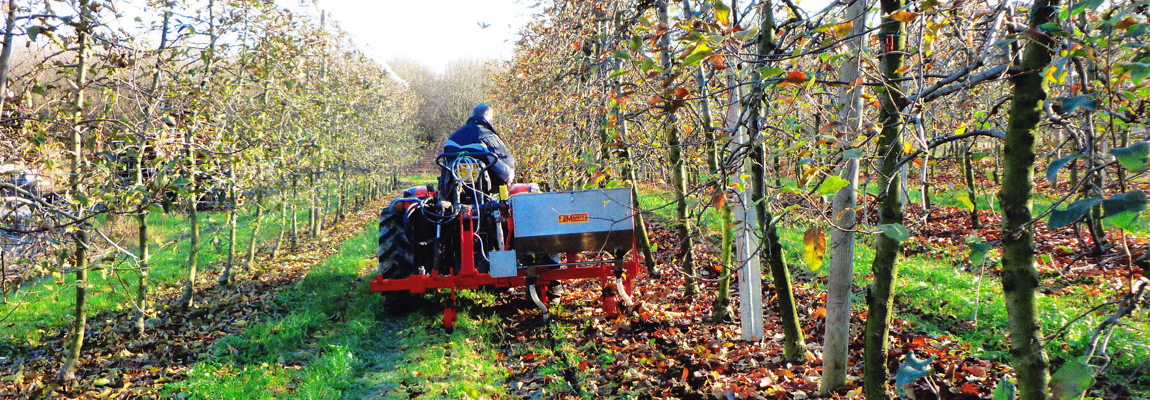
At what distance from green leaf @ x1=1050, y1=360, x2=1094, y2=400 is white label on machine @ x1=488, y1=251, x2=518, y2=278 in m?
4.77

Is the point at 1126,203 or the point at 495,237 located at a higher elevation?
the point at 1126,203

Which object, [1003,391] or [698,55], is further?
[698,55]

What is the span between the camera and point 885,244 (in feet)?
9.50

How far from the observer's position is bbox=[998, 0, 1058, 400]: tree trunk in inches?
78.0

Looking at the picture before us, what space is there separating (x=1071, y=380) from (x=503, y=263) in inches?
191

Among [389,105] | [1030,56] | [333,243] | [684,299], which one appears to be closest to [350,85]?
[333,243]

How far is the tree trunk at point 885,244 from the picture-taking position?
2.76m

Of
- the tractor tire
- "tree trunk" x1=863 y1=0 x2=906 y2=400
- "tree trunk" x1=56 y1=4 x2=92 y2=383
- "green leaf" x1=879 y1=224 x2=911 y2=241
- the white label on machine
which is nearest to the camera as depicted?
"green leaf" x1=879 y1=224 x2=911 y2=241

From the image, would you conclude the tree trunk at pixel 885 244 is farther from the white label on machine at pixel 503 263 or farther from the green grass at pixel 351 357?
the white label on machine at pixel 503 263

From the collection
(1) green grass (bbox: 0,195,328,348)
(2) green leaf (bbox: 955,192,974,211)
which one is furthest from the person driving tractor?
(2) green leaf (bbox: 955,192,974,211)

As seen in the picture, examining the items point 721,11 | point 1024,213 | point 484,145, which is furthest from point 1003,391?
point 484,145

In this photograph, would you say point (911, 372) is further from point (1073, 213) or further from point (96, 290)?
point (96, 290)

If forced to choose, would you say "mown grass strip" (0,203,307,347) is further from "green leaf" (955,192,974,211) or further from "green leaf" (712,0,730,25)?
"green leaf" (955,192,974,211)

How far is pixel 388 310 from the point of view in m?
7.15
